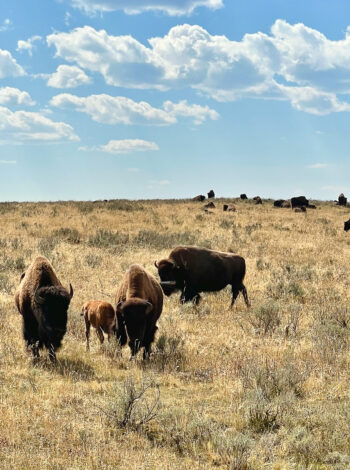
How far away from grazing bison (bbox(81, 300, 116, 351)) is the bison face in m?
2.34

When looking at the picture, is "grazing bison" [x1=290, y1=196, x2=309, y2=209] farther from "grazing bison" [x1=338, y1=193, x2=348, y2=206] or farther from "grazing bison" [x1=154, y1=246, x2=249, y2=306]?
"grazing bison" [x1=154, y1=246, x2=249, y2=306]

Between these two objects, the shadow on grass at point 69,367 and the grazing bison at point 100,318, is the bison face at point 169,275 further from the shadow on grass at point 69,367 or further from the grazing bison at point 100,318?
the shadow on grass at point 69,367

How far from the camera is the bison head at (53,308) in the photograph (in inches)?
264

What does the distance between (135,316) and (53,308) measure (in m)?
1.18

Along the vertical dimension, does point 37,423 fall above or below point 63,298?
below

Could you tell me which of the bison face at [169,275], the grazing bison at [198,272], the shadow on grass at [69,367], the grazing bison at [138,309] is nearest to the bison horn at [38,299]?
the shadow on grass at [69,367]

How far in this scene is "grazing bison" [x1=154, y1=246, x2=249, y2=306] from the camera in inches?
459

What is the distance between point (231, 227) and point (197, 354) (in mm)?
22587

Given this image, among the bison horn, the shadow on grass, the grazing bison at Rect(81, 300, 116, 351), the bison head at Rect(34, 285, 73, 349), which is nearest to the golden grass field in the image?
the shadow on grass

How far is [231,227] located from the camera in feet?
98.2

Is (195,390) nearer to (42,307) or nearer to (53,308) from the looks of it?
(53,308)

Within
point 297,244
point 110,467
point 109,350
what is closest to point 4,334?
point 109,350

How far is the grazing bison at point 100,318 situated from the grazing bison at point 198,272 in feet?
8.51

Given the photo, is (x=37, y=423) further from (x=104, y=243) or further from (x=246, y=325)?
(x=104, y=243)
